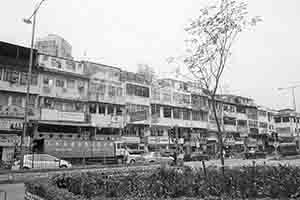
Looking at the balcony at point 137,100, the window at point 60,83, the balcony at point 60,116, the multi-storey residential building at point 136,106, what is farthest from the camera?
the balcony at point 137,100

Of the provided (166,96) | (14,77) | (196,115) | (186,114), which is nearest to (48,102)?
(14,77)

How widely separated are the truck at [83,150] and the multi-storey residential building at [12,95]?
9.36ft

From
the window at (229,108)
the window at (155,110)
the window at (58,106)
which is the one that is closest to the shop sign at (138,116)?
the window at (155,110)

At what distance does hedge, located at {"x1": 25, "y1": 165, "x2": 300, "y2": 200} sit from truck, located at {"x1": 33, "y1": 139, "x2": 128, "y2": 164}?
70.8 ft

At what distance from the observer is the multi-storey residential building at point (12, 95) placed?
30.1m

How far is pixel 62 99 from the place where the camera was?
3497cm

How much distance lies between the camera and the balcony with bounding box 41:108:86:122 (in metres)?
32.6

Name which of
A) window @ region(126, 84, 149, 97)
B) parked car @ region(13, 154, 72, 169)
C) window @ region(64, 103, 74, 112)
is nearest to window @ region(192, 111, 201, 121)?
window @ region(126, 84, 149, 97)

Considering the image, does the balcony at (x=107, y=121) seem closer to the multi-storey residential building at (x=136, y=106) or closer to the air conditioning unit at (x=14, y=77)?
the multi-storey residential building at (x=136, y=106)

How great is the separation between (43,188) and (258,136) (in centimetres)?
7061

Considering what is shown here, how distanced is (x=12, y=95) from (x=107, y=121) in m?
12.2

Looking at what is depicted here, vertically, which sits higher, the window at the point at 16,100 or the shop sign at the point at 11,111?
the window at the point at 16,100

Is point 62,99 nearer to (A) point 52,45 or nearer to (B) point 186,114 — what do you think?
(A) point 52,45

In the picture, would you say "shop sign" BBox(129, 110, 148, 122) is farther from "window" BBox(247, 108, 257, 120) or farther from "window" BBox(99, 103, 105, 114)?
"window" BBox(247, 108, 257, 120)
